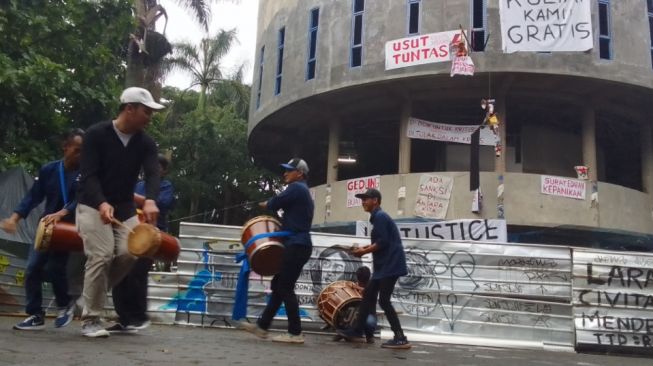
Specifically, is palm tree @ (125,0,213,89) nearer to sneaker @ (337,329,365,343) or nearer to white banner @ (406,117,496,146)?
white banner @ (406,117,496,146)

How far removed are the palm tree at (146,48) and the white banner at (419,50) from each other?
643 cm

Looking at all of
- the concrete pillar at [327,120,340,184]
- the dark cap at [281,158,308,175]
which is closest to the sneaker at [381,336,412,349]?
the dark cap at [281,158,308,175]

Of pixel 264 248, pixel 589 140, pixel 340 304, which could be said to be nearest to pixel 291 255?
pixel 264 248

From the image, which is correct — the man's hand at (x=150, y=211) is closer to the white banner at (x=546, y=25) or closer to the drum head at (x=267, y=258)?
the drum head at (x=267, y=258)

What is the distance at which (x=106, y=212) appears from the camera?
4.71 meters

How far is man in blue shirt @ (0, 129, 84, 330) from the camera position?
18.8ft

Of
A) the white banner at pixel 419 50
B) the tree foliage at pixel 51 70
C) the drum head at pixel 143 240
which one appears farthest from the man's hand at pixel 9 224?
the white banner at pixel 419 50

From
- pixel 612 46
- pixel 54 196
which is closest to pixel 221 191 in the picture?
pixel 612 46

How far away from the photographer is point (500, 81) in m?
17.9

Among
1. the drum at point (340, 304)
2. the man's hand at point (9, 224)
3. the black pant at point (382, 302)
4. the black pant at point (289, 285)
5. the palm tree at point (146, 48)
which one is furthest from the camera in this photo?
the palm tree at point (146, 48)

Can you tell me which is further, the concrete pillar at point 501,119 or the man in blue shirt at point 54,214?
the concrete pillar at point 501,119

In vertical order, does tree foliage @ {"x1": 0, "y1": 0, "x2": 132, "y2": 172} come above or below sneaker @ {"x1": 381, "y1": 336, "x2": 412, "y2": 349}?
above

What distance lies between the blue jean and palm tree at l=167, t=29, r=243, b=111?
95.4ft

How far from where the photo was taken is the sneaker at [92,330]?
4.88m
